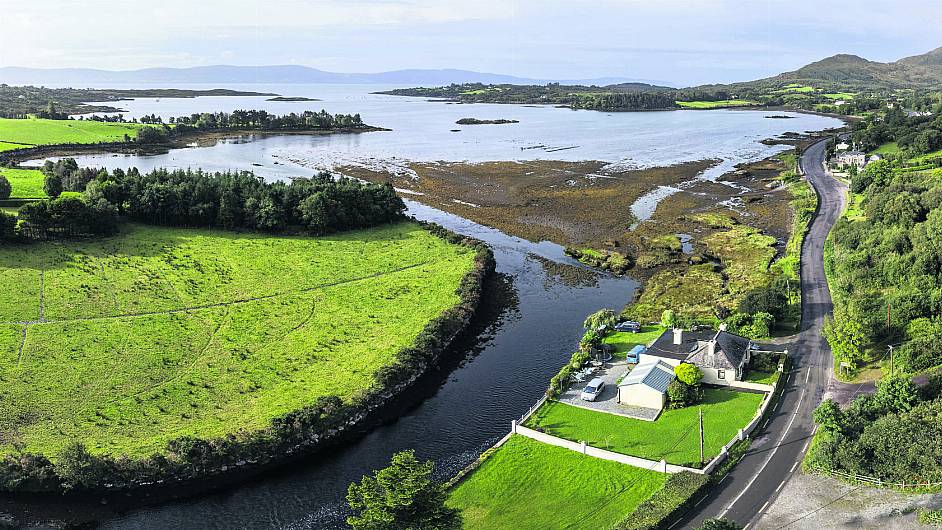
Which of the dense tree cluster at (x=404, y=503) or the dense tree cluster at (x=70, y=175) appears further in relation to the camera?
the dense tree cluster at (x=70, y=175)

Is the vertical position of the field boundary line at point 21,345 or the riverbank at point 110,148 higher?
the riverbank at point 110,148

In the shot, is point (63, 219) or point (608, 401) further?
point (63, 219)

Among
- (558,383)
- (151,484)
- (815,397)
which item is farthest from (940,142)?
(151,484)

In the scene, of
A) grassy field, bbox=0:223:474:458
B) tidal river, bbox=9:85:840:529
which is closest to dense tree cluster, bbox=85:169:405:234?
grassy field, bbox=0:223:474:458

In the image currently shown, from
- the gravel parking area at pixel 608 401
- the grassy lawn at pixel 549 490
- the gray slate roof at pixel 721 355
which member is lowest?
the grassy lawn at pixel 549 490

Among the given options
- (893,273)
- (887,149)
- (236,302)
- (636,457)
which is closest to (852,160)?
(887,149)

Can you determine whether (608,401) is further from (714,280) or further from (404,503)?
(714,280)

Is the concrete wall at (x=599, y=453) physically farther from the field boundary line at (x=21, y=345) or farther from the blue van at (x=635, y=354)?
the field boundary line at (x=21, y=345)

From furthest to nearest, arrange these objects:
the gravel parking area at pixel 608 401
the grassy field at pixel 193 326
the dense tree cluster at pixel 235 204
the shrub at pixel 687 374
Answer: the dense tree cluster at pixel 235 204
the shrub at pixel 687 374
the gravel parking area at pixel 608 401
the grassy field at pixel 193 326

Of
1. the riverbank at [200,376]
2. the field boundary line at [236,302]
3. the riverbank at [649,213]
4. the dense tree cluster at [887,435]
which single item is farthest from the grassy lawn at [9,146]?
the dense tree cluster at [887,435]
